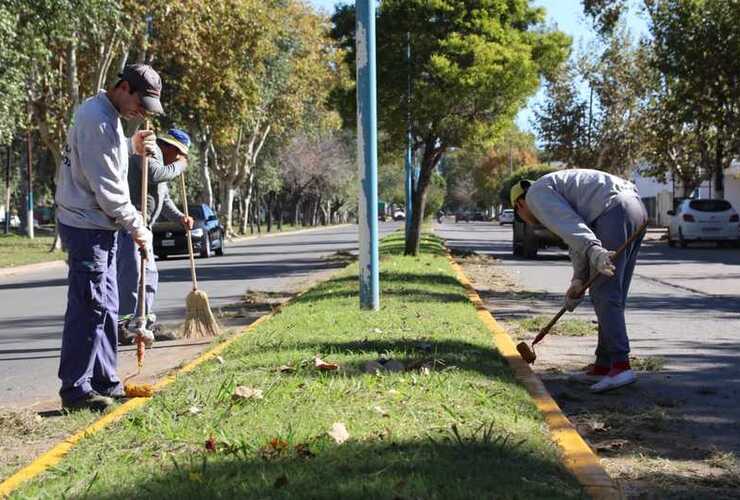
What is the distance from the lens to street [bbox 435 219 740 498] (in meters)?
5.38

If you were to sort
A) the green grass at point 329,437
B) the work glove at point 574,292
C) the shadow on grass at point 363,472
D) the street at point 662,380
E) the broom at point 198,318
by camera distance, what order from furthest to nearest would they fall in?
the broom at point 198,318 → the work glove at point 574,292 → the street at point 662,380 → the green grass at point 329,437 → the shadow on grass at point 363,472

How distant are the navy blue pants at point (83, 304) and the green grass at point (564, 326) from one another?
5.18m

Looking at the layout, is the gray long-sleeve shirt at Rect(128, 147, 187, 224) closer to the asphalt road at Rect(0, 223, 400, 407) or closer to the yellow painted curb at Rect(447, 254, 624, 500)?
the asphalt road at Rect(0, 223, 400, 407)

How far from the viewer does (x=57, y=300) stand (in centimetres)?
1493

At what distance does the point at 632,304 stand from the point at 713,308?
970mm

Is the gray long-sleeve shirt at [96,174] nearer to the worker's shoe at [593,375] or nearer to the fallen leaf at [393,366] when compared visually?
the fallen leaf at [393,366]

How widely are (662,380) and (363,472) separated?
397 centimetres

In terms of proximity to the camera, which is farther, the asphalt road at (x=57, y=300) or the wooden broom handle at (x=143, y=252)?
the asphalt road at (x=57, y=300)

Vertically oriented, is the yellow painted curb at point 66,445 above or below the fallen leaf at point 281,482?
below

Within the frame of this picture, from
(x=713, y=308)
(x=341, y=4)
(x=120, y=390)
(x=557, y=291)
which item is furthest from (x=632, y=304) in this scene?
(x=341, y=4)

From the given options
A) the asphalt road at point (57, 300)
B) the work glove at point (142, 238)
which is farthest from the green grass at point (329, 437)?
the asphalt road at point (57, 300)

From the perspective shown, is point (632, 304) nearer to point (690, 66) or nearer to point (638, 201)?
point (638, 201)

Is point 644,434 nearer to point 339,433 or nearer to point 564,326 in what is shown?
point 339,433

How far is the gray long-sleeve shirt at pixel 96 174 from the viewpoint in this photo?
599 centimetres
